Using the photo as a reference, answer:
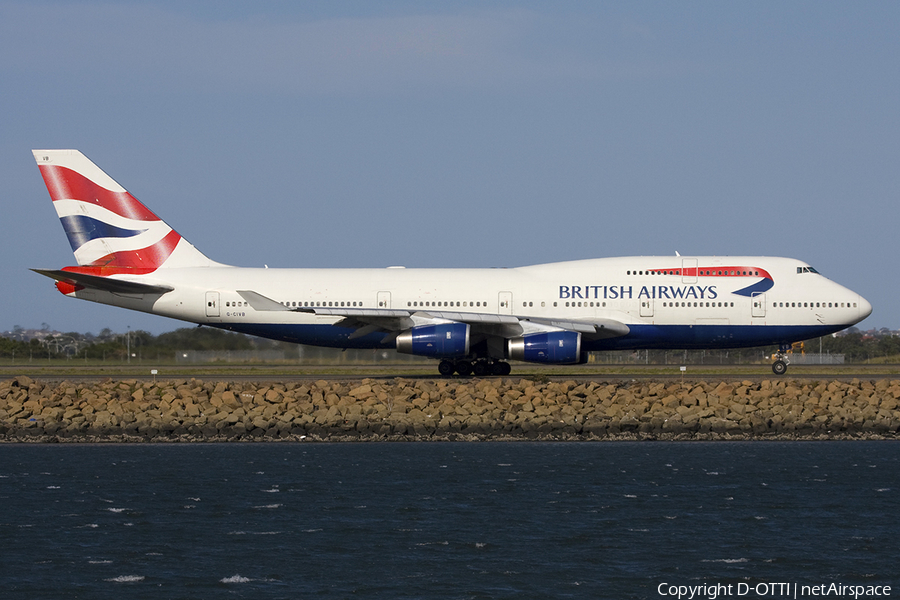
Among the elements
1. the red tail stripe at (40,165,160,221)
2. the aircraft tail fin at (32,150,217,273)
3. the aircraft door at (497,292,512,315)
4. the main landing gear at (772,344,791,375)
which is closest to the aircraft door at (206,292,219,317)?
the aircraft tail fin at (32,150,217,273)

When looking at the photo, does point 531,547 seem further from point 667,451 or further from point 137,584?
point 667,451

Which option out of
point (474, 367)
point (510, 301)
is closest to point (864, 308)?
point (510, 301)

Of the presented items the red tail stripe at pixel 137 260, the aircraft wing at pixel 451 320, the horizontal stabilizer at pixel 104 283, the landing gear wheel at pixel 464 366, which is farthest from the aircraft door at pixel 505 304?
the red tail stripe at pixel 137 260

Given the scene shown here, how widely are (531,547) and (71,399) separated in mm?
19211

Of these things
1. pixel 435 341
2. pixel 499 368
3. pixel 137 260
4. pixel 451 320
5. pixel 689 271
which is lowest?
pixel 499 368

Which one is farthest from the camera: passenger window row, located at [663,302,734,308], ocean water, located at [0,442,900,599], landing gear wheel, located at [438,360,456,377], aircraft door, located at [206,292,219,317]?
aircraft door, located at [206,292,219,317]

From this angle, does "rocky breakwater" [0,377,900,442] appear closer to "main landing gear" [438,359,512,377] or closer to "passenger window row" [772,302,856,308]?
A: "passenger window row" [772,302,856,308]

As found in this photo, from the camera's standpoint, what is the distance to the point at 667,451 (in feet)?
87.8

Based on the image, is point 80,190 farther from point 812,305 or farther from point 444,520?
point 812,305

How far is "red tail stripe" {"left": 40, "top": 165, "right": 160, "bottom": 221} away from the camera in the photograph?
132 ft

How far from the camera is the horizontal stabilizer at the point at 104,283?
117 feet

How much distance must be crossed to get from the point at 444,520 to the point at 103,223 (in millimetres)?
26232

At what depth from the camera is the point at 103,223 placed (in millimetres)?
40125

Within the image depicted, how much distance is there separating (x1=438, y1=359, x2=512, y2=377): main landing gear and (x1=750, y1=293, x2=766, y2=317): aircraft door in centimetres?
920
